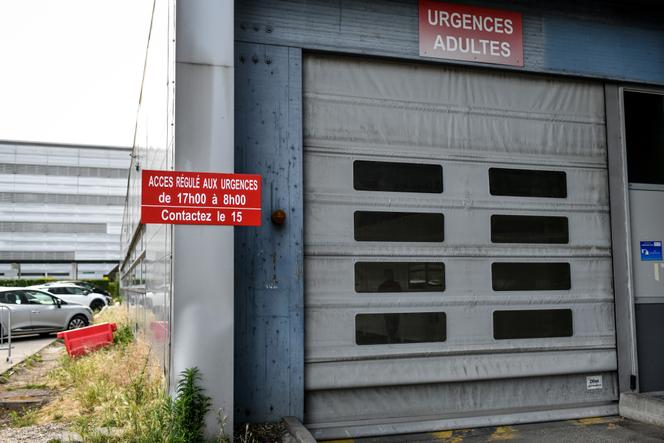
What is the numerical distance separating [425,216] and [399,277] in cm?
74

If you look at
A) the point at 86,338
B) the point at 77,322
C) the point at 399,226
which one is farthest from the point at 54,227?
the point at 399,226

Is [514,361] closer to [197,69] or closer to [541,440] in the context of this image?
[541,440]

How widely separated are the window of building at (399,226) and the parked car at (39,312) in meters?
14.4

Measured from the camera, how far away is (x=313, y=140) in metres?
6.16

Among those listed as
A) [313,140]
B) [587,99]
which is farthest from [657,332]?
[313,140]

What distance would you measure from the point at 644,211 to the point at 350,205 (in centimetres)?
377

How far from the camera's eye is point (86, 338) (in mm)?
11953

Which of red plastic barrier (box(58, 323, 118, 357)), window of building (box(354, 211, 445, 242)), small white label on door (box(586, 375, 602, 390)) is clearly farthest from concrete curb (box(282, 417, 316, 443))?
red plastic barrier (box(58, 323, 118, 357))

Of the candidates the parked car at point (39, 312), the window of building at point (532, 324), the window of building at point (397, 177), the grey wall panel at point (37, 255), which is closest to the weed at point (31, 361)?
the parked car at point (39, 312)

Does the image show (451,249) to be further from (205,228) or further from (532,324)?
(205,228)

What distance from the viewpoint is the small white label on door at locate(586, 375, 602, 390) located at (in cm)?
676

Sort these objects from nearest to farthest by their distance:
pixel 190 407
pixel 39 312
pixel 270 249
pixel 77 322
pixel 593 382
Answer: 1. pixel 190 407
2. pixel 270 249
3. pixel 593 382
4. pixel 39 312
5. pixel 77 322

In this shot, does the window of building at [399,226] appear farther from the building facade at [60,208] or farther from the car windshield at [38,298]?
the building facade at [60,208]

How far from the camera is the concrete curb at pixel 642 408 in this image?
20.1ft
